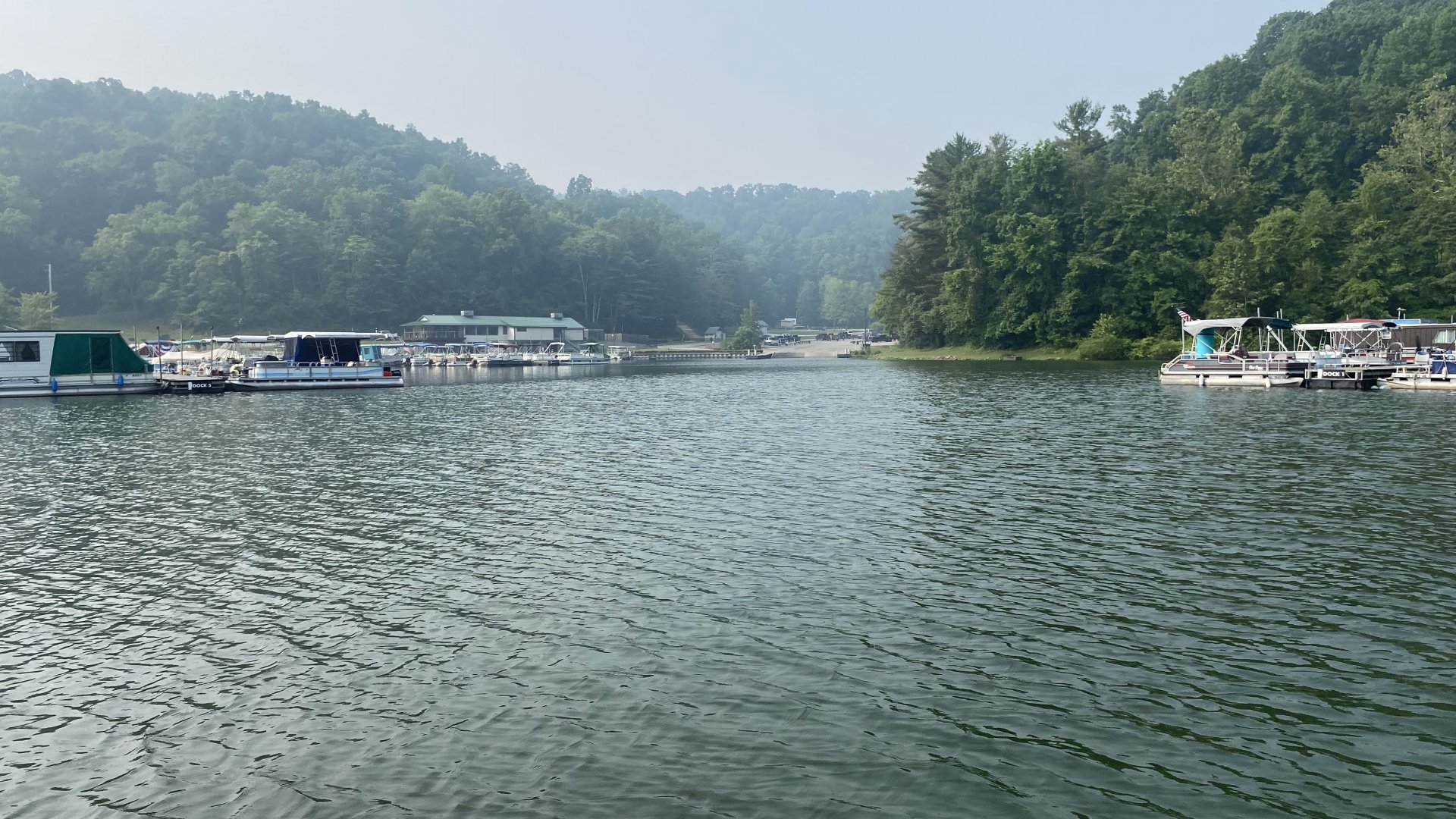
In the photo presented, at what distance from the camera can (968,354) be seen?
14612cm

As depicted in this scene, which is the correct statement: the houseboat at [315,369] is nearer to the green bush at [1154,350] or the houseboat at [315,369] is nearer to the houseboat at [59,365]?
the houseboat at [59,365]

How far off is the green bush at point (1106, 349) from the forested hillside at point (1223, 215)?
0.55m

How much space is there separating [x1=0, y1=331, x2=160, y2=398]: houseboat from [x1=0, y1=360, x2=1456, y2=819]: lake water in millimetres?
47750

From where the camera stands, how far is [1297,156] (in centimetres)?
14225

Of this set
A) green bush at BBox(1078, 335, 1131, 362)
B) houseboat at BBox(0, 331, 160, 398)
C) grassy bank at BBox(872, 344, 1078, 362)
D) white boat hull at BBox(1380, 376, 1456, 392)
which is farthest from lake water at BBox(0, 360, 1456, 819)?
grassy bank at BBox(872, 344, 1078, 362)

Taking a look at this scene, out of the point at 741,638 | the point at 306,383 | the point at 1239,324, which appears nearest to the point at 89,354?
the point at 306,383

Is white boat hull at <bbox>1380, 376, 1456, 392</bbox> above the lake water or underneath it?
above

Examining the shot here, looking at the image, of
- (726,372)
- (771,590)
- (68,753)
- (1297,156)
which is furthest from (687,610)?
(1297,156)

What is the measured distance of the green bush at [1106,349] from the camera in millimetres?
124250

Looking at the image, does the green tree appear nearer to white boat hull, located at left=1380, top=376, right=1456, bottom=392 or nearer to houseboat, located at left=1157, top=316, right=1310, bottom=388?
houseboat, located at left=1157, top=316, right=1310, bottom=388

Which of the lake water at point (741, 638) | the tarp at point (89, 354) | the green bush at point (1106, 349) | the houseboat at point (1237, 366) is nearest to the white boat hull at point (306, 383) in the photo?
the tarp at point (89, 354)

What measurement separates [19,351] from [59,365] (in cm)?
307

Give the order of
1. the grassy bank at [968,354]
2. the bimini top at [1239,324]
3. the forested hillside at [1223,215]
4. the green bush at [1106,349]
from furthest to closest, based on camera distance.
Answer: the grassy bank at [968,354] → the green bush at [1106,349] → the forested hillside at [1223,215] → the bimini top at [1239,324]

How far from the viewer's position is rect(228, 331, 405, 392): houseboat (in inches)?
3615
